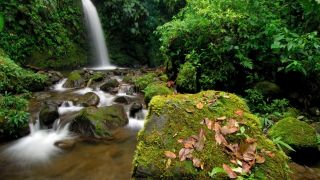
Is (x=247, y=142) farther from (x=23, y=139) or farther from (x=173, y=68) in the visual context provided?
(x=173, y=68)

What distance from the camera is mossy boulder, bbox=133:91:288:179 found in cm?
248

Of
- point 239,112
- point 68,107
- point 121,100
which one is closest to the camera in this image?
point 239,112

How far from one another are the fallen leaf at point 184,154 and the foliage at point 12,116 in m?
4.84

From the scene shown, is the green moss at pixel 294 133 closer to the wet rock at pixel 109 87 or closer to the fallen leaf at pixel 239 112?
the fallen leaf at pixel 239 112

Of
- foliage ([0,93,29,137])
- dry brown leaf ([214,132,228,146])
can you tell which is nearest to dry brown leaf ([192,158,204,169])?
dry brown leaf ([214,132,228,146])

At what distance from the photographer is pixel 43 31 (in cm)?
1357

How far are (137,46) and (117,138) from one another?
1244 centimetres

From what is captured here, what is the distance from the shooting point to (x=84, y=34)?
630 inches

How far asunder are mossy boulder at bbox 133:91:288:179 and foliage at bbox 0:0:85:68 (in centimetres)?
1029

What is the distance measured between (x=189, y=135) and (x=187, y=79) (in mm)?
5449

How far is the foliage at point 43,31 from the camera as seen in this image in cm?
1223

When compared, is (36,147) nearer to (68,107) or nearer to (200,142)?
(68,107)

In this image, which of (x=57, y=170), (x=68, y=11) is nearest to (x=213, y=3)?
(x=57, y=170)

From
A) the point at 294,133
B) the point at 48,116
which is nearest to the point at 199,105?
the point at 294,133
